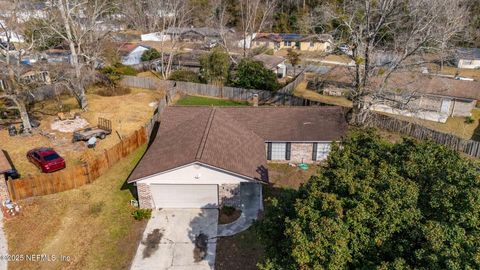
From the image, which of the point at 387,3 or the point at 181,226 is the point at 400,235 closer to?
the point at 181,226

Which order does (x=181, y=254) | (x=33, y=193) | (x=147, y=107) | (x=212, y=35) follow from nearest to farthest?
(x=181, y=254), (x=33, y=193), (x=147, y=107), (x=212, y=35)

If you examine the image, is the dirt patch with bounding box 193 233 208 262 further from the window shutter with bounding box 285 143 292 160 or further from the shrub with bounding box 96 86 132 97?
the shrub with bounding box 96 86 132 97

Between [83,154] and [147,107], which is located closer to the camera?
[83,154]

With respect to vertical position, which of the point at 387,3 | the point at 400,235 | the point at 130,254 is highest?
the point at 387,3

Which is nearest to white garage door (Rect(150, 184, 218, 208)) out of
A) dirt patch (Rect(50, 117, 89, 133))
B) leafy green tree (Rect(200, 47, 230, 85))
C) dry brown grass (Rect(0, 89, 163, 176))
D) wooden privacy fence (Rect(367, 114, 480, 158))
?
dry brown grass (Rect(0, 89, 163, 176))

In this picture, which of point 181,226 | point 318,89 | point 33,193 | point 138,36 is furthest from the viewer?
point 138,36

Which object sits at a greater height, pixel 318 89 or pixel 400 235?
pixel 400 235

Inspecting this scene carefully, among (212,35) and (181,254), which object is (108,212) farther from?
(212,35)

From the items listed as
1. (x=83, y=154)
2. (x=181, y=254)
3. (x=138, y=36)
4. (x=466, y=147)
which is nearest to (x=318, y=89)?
(x=466, y=147)

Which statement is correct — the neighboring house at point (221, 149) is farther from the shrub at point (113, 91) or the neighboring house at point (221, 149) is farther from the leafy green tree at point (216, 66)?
the shrub at point (113, 91)
